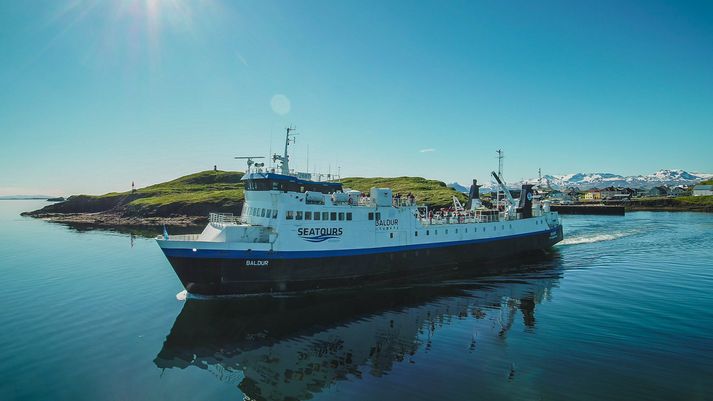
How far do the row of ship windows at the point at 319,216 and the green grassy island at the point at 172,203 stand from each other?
49.8 metres

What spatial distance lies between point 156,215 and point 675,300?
8823 centimetres

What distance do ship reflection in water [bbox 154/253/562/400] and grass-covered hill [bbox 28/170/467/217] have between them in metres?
59.2

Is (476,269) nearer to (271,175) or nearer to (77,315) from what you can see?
(271,175)

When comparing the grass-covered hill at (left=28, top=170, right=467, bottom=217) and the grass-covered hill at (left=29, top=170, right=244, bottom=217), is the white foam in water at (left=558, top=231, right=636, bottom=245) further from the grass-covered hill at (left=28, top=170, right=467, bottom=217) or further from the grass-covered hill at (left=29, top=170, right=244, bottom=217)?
the grass-covered hill at (left=29, top=170, right=244, bottom=217)

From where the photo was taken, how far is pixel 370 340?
1775cm

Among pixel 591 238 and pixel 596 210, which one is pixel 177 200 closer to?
pixel 591 238

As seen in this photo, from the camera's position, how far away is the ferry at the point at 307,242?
878 inches

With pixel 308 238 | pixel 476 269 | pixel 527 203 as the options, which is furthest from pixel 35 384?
pixel 527 203

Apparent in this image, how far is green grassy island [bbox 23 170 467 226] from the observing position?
78625 mm

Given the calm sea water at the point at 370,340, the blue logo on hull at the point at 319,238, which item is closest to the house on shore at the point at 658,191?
the calm sea water at the point at 370,340

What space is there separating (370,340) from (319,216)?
9962 mm

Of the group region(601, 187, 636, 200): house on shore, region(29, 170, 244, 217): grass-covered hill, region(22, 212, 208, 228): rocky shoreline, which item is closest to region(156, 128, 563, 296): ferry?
region(22, 212, 208, 228): rocky shoreline

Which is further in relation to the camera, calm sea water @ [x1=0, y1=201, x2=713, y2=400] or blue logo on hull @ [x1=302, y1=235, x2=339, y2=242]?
blue logo on hull @ [x1=302, y1=235, x2=339, y2=242]

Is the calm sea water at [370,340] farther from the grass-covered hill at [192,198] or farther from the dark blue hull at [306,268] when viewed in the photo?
the grass-covered hill at [192,198]
